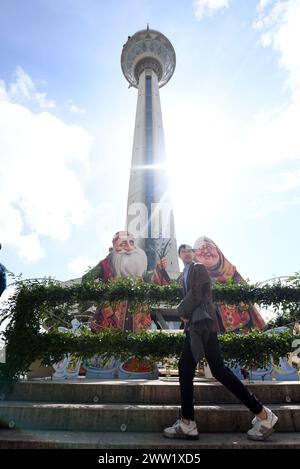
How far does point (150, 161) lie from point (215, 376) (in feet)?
117

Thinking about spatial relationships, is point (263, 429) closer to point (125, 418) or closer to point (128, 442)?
point (128, 442)

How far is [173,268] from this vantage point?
31641 millimetres

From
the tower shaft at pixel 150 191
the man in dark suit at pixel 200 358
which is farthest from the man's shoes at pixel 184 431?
the tower shaft at pixel 150 191

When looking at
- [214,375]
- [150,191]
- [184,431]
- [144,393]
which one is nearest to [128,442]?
[184,431]

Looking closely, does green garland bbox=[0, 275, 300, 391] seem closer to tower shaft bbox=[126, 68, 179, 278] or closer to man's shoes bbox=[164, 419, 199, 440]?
man's shoes bbox=[164, 419, 199, 440]

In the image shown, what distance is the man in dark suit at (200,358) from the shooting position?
99.3 inches

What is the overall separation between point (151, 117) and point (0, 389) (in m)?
40.1

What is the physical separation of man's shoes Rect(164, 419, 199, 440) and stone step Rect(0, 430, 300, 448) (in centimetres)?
5

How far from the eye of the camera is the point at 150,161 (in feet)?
121

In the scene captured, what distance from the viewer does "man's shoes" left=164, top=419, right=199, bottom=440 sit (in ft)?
8.30

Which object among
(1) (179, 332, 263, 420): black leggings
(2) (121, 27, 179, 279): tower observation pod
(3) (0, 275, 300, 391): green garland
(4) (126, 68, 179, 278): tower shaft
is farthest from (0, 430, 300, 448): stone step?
(4) (126, 68, 179, 278): tower shaft

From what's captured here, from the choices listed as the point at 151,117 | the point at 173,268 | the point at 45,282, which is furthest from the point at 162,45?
the point at 45,282
